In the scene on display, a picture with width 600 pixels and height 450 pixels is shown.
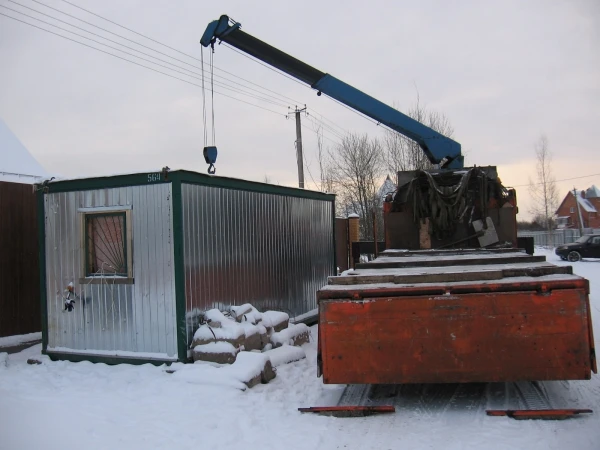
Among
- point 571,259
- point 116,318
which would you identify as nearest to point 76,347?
point 116,318

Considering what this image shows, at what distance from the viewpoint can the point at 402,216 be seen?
8.74 metres

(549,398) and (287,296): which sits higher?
(287,296)

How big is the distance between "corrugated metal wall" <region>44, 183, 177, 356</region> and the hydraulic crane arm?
3.81 meters

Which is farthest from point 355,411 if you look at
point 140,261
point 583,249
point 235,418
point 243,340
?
point 583,249

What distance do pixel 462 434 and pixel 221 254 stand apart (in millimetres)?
4893

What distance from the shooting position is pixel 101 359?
792 centimetres

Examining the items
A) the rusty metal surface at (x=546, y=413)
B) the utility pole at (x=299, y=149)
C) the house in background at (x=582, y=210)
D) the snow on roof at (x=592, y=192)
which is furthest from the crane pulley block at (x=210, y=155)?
the snow on roof at (x=592, y=192)

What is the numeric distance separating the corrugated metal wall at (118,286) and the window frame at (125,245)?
2.5 inches

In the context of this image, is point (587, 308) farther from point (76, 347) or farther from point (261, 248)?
point (76, 347)

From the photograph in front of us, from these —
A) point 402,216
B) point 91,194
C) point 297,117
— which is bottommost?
point 402,216

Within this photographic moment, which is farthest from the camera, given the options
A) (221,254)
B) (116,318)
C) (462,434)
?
(221,254)

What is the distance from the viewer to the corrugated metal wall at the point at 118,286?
24.6 ft

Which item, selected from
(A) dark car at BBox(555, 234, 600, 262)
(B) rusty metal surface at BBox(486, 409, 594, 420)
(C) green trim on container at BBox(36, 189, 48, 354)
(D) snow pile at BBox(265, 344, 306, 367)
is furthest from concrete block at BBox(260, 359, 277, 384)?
(A) dark car at BBox(555, 234, 600, 262)

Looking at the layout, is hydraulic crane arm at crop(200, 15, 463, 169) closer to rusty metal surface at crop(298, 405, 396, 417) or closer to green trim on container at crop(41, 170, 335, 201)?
green trim on container at crop(41, 170, 335, 201)
